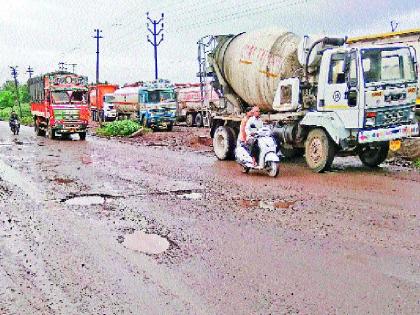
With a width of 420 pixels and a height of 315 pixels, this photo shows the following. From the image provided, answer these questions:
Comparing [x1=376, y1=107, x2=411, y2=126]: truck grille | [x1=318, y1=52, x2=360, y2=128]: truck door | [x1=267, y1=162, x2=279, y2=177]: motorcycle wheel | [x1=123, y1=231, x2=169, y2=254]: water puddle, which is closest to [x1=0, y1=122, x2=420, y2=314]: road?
[x1=123, y1=231, x2=169, y2=254]: water puddle

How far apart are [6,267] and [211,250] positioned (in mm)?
2075

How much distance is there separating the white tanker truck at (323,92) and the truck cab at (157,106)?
17397 millimetres

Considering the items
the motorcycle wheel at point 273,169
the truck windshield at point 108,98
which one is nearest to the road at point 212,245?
the motorcycle wheel at point 273,169

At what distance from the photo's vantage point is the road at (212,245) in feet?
13.6

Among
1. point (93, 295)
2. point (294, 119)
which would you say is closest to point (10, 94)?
point (294, 119)

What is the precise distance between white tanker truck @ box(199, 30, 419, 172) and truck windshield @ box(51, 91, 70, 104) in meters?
12.6

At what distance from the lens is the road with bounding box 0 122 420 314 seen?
4148mm

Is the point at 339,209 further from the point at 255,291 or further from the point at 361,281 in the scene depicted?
the point at 255,291

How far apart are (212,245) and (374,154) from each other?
739cm

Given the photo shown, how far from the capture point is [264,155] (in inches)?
435

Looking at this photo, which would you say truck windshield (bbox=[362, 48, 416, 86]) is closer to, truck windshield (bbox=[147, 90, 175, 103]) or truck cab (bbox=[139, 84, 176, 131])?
truck cab (bbox=[139, 84, 176, 131])

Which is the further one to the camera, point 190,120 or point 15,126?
A: point 190,120

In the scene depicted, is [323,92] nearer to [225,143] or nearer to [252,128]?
[252,128]

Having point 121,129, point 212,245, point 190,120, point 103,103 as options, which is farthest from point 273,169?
point 103,103
